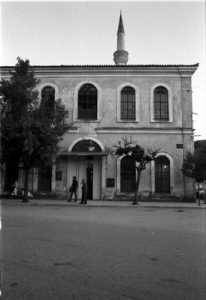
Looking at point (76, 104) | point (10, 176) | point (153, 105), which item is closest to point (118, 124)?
point (153, 105)

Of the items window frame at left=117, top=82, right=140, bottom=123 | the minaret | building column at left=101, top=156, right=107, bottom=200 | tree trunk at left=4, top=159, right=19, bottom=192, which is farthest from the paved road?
the minaret

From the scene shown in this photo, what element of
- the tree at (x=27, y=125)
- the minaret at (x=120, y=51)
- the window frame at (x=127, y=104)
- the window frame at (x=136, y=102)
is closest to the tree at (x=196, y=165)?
the window frame at (x=136, y=102)

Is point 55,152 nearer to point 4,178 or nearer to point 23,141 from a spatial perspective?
point 23,141

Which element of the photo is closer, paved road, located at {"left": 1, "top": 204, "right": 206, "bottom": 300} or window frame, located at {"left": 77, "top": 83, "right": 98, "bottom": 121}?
paved road, located at {"left": 1, "top": 204, "right": 206, "bottom": 300}

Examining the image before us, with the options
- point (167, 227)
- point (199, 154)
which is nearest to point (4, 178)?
point (199, 154)

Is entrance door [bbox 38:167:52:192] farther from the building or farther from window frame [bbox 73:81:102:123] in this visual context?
window frame [bbox 73:81:102:123]

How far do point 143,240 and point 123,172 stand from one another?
48.1 ft

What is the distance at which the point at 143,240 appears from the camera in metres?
7.43

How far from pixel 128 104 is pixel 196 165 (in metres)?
6.67

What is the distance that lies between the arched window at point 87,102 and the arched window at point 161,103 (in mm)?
4462

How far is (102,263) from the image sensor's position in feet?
17.4

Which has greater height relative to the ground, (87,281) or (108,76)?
(108,76)

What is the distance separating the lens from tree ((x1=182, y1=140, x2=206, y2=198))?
1955cm

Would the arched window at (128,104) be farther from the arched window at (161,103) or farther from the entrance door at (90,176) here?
the entrance door at (90,176)
